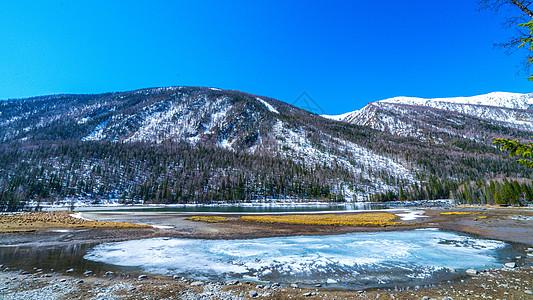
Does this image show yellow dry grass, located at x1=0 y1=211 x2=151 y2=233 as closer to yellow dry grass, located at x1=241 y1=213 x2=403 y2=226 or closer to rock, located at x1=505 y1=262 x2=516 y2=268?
yellow dry grass, located at x1=241 y1=213 x2=403 y2=226

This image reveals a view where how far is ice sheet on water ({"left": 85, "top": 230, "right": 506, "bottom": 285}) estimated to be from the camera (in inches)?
496

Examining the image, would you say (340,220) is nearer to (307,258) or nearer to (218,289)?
(307,258)

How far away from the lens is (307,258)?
51.3ft

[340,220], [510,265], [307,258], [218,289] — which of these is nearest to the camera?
[218,289]

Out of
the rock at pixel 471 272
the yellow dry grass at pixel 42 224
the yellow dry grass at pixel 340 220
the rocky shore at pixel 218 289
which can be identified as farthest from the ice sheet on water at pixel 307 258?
the yellow dry grass at pixel 42 224

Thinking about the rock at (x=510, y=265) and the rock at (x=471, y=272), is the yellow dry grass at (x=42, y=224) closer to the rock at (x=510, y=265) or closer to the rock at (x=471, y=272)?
the rock at (x=471, y=272)

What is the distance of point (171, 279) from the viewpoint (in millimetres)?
11805

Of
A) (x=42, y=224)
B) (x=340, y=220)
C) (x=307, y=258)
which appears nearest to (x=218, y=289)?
(x=307, y=258)

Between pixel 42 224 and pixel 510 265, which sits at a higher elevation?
pixel 510 265

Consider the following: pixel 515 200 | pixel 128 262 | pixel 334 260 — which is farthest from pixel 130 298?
pixel 515 200

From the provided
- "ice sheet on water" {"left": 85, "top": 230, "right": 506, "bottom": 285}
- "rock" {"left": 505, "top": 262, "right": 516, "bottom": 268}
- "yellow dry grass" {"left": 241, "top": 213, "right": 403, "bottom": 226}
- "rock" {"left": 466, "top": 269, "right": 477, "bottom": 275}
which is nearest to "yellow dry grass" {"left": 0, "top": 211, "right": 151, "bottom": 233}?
"ice sheet on water" {"left": 85, "top": 230, "right": 506, "bottom": 285}

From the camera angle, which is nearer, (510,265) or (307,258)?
(510,265)

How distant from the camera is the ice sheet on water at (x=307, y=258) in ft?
41.3

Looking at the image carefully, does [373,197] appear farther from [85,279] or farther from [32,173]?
[32,173]
